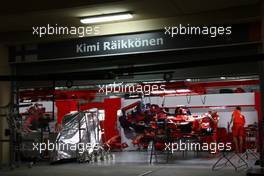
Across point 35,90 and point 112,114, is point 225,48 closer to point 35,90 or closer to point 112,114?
point 35,90

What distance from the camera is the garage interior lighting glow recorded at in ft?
26.1

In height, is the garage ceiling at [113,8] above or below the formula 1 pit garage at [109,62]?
above

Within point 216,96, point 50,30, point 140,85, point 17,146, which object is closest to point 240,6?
point 140,85

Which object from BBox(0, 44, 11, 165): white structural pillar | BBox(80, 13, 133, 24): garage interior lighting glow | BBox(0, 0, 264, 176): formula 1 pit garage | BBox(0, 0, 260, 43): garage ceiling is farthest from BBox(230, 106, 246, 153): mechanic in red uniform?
BBox(0, 44, 11, 165): white structural pillar

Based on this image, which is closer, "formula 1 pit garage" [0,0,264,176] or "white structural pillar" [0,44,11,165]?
"formula 1 pit garage" [0,0,264,176]

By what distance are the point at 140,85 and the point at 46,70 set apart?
2.35 m

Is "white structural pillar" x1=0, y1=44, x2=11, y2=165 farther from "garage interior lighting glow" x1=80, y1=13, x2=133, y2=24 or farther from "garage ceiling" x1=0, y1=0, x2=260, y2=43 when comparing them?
"garage interior lighting glow" x1=80, y1=13, x2=133, y2=24

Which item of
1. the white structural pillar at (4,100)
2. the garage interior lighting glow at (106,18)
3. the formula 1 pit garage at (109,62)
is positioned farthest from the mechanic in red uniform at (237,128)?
the white structural pillar at (4,100)

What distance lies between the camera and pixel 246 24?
778cm

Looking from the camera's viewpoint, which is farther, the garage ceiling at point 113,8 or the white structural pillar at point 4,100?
the white structural pillar at point 4,100

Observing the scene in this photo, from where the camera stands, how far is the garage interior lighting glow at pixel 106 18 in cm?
794

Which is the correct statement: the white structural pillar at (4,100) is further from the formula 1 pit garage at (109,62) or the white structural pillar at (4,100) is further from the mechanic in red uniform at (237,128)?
the mechanic in red uniform at (237,128)

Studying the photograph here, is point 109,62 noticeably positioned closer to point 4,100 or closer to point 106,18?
point 106,18

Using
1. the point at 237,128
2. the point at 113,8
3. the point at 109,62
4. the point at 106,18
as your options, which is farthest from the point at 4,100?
the point at 237,128
